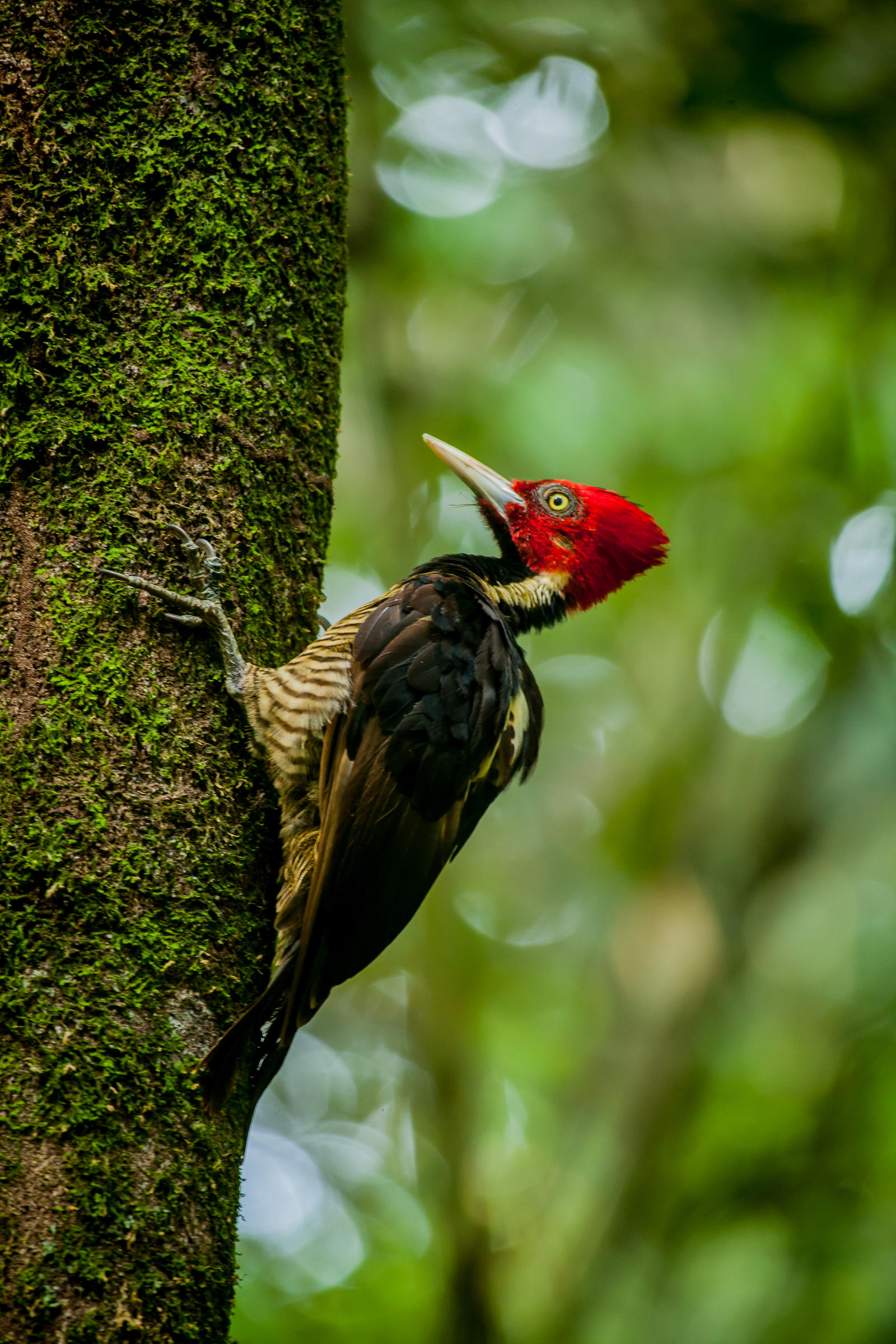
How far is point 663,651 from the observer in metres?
6.93

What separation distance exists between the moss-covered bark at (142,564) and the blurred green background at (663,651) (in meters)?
1.51

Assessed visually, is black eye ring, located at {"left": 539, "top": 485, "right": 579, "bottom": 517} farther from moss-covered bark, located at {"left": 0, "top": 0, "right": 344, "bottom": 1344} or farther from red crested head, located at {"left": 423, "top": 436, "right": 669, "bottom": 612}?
moss-covered bark, located at {"left": 0, "top": 0, "right": 344, "bottom": 1344}

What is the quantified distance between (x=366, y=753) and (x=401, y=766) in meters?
0.09

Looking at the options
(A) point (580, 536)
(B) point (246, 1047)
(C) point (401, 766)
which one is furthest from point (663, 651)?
(B) point (246, 1047)

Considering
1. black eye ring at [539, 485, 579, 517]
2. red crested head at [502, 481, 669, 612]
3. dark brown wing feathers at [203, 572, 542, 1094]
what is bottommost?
dark brown wing feathers at [203, 572, 542, 1094]

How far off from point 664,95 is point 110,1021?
Answer: 4.96 metres

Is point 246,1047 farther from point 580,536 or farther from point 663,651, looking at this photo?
point 663,651

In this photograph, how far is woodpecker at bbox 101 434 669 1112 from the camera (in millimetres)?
2260

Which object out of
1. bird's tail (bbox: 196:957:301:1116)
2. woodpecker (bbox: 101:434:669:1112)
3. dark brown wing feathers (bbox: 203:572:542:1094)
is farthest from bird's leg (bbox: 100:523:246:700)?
bird's tail (bbox: 196:957:301:1116)

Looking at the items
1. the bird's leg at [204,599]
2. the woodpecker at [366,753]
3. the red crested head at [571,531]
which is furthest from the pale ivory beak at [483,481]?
the bird's leg at [204,599]

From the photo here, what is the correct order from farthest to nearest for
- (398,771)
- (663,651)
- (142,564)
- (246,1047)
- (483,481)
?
(663,651)
(483,481)
(398,771)
(142,564)
(246,1047)

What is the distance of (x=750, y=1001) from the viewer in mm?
5582

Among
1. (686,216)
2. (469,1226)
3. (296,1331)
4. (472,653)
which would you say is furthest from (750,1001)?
(686,216)

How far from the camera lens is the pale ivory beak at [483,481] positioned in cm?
359
